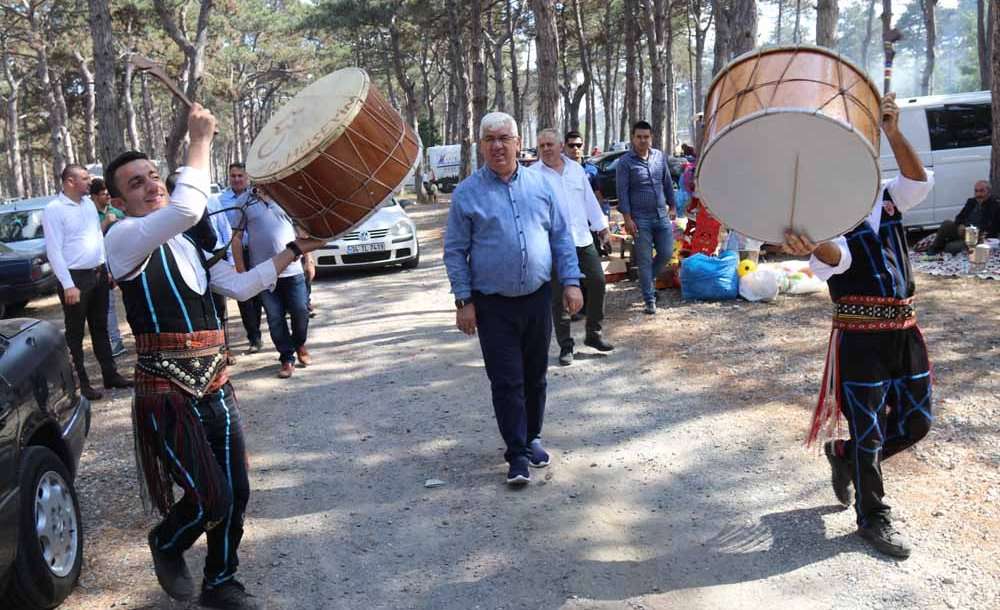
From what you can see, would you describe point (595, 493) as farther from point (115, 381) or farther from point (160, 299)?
point (115, 381)

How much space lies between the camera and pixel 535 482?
16.2ft

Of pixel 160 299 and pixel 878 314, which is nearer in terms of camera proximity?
pixel 160 299

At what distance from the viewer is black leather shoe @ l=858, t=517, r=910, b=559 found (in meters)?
3.77

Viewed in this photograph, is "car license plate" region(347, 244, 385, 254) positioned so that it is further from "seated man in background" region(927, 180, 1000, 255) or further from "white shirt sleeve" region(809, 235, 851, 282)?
"white shirt sleeve" region(809, 235, 851, 282)

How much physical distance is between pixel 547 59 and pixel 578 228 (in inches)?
236

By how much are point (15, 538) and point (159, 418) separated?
2.35 feet

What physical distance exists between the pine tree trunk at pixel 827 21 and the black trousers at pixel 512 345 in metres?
8.44

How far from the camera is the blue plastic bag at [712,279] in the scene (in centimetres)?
966

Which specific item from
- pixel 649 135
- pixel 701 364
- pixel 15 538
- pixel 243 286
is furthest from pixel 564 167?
pixel 15 538

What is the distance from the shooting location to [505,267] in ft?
15.6

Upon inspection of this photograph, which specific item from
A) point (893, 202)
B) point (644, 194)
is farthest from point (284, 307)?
point (893, 202)

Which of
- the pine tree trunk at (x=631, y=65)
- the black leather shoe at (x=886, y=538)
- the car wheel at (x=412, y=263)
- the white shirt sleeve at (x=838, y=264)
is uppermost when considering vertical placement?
the pine tree trunk at (x=631, y=65)

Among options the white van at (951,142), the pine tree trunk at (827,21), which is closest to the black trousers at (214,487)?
the pine tree trunk at (827,21)

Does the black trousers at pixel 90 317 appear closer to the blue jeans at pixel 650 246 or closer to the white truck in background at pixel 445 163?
the blue jeans at pixel 650 246
